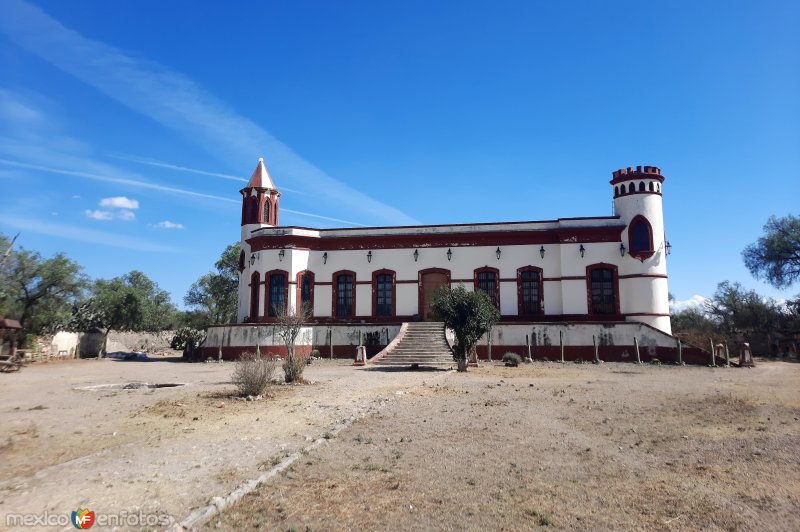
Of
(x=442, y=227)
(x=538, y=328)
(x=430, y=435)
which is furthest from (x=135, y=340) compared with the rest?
(x=430, y=435)

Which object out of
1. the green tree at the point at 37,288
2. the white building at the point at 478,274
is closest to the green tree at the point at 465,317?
the white building at the point at 478,274

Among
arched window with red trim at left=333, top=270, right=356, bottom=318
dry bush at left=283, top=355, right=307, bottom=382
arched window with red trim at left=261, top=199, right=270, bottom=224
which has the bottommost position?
dry bush at left=283, top=355, right=307, bottom=382

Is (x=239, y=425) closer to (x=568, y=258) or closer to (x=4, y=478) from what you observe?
(x=4, y=478)

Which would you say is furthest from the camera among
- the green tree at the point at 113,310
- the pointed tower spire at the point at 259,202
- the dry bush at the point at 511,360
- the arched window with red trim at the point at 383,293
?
the green tree at the point at 113,310

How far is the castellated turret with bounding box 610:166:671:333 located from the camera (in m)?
27.6

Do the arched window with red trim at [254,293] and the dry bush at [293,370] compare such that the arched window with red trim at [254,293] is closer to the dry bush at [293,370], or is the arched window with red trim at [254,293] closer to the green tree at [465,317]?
the green tree at [465,317]

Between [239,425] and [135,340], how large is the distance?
4096 cm

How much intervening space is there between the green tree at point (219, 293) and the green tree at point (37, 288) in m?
16.3

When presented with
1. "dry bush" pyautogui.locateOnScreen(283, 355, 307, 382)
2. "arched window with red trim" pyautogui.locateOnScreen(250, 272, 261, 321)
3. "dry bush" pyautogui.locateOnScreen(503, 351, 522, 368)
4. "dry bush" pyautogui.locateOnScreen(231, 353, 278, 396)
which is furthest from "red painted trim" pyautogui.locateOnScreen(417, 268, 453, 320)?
"dry bush" pyautogui.locateOnScreen(231, 353, 278, 396)

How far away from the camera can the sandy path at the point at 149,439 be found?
5.44 meters

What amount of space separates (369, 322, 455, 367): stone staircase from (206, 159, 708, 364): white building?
190 centimetres

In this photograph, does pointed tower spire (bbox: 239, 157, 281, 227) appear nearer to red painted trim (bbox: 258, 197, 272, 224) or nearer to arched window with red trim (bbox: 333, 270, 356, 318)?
red painted trim (bbox: 258, 197, 272, 224)

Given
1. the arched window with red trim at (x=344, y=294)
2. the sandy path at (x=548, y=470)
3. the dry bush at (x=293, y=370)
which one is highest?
the arched window with red trim at (x=344, y=294)

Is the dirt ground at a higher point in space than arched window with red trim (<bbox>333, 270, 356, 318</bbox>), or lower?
lower
